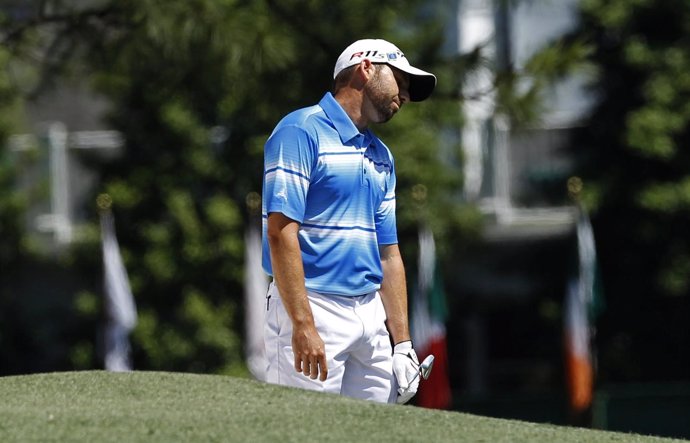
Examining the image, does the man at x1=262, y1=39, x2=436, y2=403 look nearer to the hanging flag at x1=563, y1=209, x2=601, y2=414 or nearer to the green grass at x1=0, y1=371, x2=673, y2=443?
the green grass at x1=0, y1=371, x2=673, y2=443

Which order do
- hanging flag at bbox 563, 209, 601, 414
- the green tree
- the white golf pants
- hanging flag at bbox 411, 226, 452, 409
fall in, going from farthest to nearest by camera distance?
the green tree, hanging flag at bbox 563, 209, 601, 414, hanging flag at bbox 411, 226, 452, 409, the white golf pants

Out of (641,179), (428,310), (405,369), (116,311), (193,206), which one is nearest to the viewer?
(405,369)

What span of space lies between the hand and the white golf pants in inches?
3.9

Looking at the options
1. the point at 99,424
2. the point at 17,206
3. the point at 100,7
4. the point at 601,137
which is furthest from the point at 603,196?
the point at 99,424

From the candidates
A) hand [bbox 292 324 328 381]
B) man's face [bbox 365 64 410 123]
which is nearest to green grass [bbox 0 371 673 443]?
hand [bbox 292 324 328 381]

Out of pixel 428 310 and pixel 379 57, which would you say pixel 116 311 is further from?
pixel 379 57

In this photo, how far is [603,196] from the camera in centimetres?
1945

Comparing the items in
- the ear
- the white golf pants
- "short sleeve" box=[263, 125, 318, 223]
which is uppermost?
the ear

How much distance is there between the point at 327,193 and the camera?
6.54 metres

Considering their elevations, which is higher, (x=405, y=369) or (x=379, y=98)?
(x=379, y=98)

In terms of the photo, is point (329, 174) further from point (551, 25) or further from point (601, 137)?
point (551, 25)

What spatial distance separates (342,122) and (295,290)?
2.31 ft

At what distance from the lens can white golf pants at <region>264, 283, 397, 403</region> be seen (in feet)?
21.4

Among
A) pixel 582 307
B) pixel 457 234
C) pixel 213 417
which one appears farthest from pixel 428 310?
pixel 213 417
